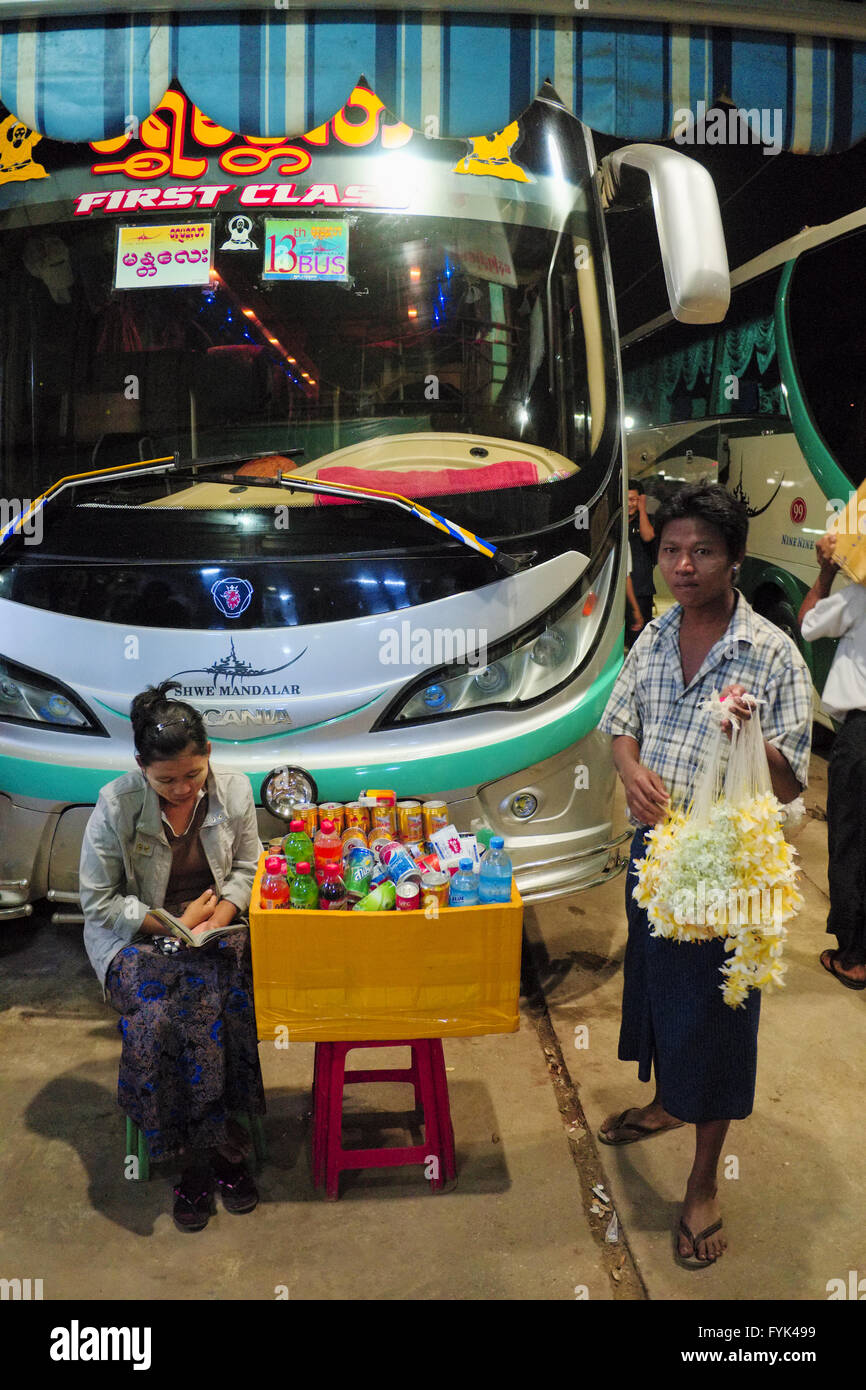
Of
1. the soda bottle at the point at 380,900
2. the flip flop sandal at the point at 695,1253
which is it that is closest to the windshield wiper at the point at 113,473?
the soda bottle at the point at 380,900

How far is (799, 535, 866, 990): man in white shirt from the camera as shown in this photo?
4.04 meters

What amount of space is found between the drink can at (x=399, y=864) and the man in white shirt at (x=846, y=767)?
2.01 meters

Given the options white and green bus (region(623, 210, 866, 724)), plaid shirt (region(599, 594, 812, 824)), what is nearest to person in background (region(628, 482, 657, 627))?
white and green bus (region(623, 210, 866, 724))

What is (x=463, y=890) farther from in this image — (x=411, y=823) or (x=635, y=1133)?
(x=635, y=1133)

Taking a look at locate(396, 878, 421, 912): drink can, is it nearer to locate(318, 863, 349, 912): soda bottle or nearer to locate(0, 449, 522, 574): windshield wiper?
locate(318, 863, 349, 912): soda bottle

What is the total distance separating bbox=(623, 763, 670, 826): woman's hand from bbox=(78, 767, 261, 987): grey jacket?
3.71 ft

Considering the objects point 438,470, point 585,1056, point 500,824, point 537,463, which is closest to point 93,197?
point 438,470

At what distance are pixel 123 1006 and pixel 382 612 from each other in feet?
4.90

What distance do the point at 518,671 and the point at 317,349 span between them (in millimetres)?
1418

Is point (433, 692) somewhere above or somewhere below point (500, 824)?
above

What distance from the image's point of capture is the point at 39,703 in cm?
376

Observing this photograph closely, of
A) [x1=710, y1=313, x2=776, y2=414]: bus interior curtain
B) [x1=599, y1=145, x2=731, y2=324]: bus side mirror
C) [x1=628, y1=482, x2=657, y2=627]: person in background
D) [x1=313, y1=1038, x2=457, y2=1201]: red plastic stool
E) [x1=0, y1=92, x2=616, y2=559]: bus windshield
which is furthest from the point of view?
[x1=710, y1=313, x2=776, y2=414]: bus interior curtain

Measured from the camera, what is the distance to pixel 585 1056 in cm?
378
